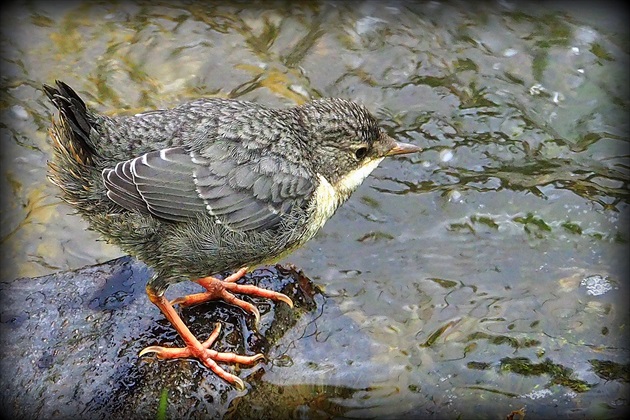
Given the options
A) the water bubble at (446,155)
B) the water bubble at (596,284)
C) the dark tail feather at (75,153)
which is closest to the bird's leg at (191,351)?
the dark tail feather at (75,153)

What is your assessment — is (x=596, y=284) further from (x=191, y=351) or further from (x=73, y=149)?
(x=73, y=149)

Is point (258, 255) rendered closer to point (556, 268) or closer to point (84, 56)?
point (556, 268)

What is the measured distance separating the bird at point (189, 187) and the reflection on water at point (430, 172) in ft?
2.42

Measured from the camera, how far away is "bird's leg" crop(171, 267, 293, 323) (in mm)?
4855

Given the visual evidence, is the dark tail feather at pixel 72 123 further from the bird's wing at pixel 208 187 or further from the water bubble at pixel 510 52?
the water bubble at pixel 510 52

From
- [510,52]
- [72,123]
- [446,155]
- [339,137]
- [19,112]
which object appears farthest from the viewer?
[510,52]

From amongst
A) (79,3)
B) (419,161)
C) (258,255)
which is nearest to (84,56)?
(79,3)

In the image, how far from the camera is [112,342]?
4496 mm

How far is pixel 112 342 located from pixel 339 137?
1889mm

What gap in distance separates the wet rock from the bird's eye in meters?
0.96

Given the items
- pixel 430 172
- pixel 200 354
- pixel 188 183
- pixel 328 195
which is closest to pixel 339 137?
pixel 328 195

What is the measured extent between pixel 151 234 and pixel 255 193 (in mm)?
657

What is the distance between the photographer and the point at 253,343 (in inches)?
184

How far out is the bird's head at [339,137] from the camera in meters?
4.77
